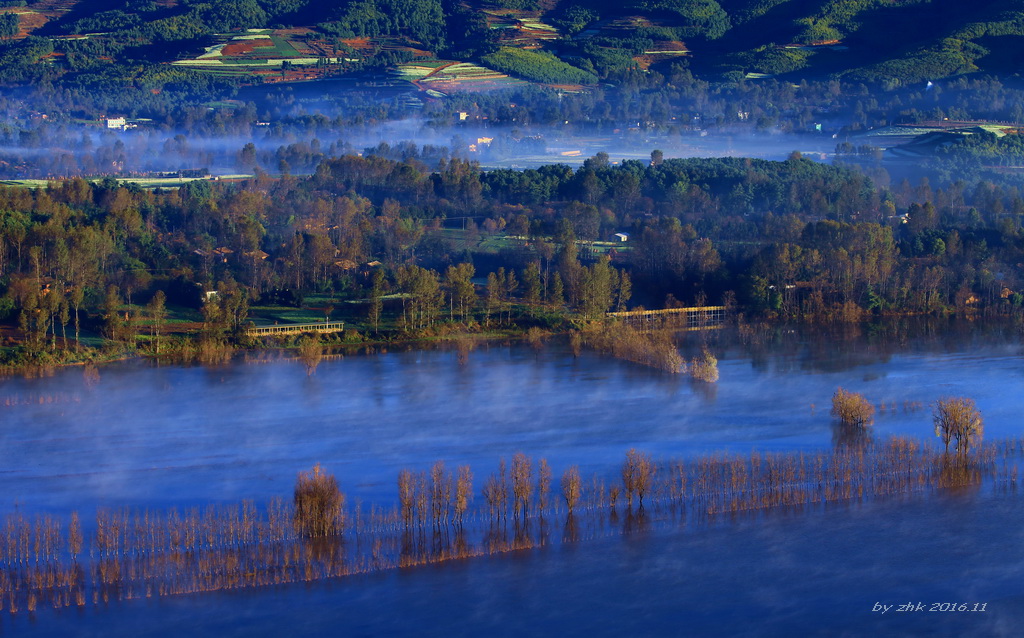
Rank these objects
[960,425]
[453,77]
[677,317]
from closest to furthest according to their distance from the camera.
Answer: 1. [960,425]
2. [677,317]
3. [453,77]

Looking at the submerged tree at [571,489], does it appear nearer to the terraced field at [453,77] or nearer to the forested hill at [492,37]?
the forested hill at [492,37]

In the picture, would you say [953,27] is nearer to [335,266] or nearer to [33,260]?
[335,266]

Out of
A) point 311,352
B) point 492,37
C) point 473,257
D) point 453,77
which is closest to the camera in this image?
point 311,352

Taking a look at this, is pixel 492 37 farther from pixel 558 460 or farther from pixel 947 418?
pixel 947 418

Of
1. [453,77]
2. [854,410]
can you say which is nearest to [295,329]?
[854,410]

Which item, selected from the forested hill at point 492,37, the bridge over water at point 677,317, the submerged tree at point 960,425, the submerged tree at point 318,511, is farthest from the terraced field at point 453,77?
the submerged tree at point 318,511

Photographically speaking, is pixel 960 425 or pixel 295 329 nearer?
pixel 960 425

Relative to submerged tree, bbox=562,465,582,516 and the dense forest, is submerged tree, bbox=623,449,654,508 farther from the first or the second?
the dense forest

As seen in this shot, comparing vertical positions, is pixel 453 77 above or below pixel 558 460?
above
